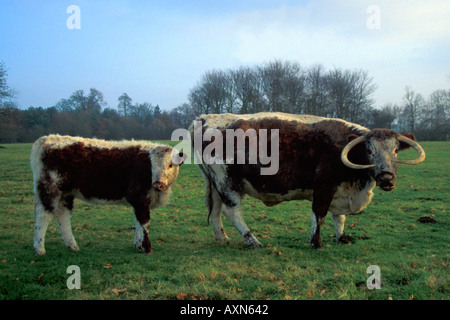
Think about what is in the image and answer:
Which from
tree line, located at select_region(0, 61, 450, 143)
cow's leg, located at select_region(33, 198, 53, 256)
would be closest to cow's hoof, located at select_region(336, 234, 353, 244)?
cow's leg, located at select_region(33, 198, 53, 256)

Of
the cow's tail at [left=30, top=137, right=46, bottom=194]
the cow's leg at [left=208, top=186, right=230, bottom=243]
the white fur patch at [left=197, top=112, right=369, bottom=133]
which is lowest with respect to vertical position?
the cow's leg at [left=208, top=186, right=230, bottom=243]

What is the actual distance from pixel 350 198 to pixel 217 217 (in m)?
3.26

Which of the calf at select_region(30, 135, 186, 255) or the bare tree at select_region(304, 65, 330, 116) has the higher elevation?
the bare tree at select_region(304, 65, 330, 116)

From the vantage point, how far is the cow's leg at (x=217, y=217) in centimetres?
860

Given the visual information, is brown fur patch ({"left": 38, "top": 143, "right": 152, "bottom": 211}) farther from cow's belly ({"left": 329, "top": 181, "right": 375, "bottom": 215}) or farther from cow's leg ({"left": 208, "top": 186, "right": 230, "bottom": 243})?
cow's belly ({"left": 329, "top": 181, "right": 375, "bottom": 215})

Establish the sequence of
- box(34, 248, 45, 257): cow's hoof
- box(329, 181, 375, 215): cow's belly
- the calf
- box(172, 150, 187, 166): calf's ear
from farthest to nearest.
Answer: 1. box(172, 150, 187, 166): calf's ear
2. box(329, 181, 375, 215): cow's belly
3. the calf
4. box(34, 248, 45, 257): cow's hoof

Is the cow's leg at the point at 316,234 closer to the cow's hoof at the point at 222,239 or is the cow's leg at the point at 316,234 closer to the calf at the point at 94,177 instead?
the cow's hoof at the point at 222,239

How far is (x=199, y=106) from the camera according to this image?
4766 cm

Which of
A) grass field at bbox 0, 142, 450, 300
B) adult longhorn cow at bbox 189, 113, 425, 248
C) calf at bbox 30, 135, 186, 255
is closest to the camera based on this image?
grass field at bbox 0, 142, 450, 300

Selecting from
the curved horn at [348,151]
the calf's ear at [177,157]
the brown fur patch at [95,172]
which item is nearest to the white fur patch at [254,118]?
the curved horn at [348,151]

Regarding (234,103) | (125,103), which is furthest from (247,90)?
(125,103)

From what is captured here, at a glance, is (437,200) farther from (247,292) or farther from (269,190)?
(247,292)

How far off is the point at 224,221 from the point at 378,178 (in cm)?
540

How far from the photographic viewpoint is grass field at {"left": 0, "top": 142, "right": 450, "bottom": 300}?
17.0 ft
